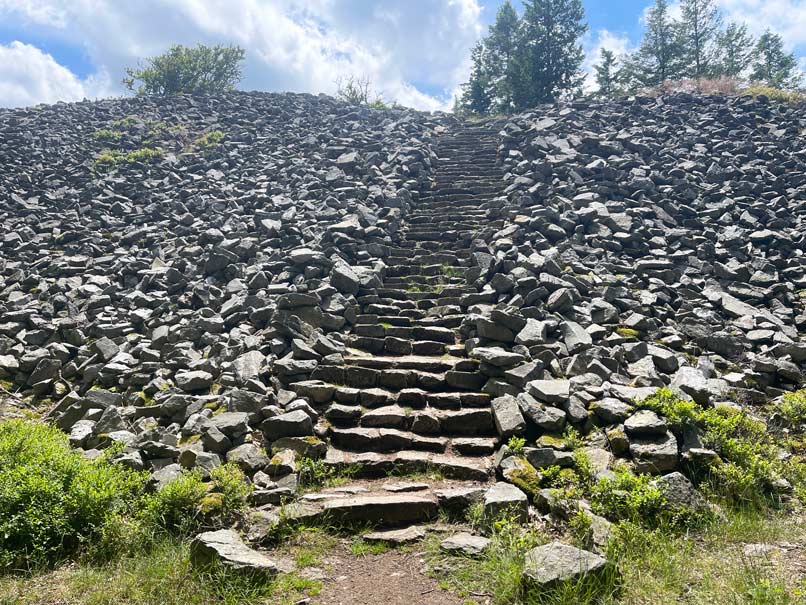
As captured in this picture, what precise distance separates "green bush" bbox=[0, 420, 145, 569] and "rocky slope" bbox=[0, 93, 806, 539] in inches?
30.6

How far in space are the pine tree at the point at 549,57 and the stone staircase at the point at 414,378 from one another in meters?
20.3

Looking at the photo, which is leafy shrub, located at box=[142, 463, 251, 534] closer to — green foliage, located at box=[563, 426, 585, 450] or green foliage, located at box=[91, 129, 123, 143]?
green foliage, located at box=[563, 426, 585, 450]

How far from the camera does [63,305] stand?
441 inches

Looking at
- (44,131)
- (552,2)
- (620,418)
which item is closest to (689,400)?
(620,418)

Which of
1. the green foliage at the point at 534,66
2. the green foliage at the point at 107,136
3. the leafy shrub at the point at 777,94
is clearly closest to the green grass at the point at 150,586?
the green foliage at the point at 107,136

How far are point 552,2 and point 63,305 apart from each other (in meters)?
32.6

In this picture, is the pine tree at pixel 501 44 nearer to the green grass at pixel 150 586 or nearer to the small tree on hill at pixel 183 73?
the small tree on hill at pixel 183 73

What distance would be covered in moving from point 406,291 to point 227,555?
738 cm

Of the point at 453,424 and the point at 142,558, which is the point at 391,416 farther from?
the point at 142,558

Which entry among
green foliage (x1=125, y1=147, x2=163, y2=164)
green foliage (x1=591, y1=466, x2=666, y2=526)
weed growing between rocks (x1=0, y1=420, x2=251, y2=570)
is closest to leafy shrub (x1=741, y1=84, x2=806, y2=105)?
green foliage (x1=591, y1=466, x2=666, y2=526)

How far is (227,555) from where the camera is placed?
4.37 m

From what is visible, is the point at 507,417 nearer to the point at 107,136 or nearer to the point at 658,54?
the point at 107,136

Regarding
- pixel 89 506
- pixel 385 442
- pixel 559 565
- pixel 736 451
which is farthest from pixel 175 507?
pixel 736 451

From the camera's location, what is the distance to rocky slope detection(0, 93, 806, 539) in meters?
6.78
